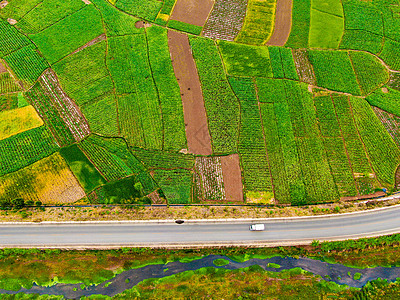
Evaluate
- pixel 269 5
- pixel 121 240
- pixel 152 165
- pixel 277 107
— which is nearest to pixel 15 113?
pixel 152 165

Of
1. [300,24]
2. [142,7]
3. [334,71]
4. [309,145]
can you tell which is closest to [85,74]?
[142,7]

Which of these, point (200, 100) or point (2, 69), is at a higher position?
point (2, 69)

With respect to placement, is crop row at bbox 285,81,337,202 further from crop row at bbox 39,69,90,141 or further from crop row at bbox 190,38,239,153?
crop row at bbox 39,69,90,141

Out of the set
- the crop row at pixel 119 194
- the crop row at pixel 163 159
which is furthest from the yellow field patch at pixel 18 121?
the crop row at pixel 163 159

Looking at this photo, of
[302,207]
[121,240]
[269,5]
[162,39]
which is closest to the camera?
[121,240]

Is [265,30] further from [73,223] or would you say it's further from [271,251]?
[73,223]

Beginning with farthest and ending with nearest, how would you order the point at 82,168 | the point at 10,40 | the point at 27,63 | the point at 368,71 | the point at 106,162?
Result: the point at 368,71
the point at 10,40
the point at 27,63
the point at 106,162
the point at 82,168

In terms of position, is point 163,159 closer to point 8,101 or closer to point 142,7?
point 8,101

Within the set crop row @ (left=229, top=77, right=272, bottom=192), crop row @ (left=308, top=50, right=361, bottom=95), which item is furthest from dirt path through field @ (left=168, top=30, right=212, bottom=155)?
crop row @ (left=308, top=50, right=361, bottom=95)
